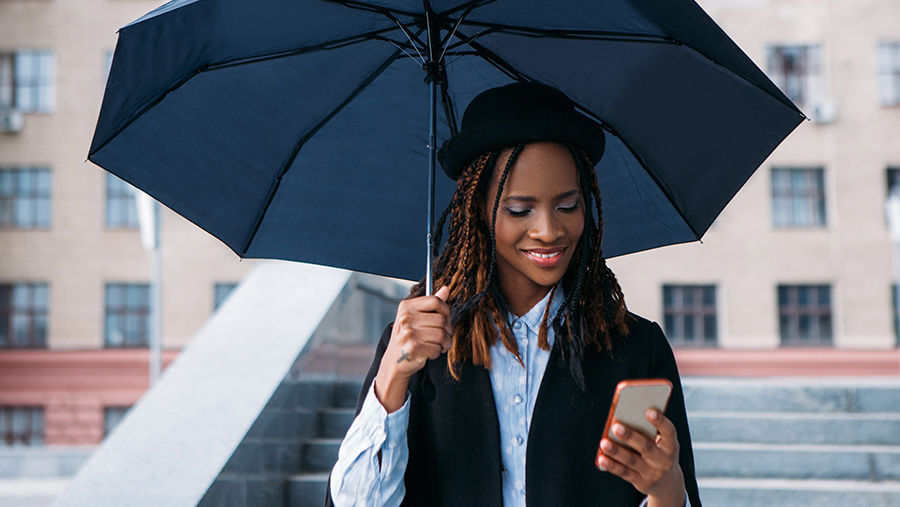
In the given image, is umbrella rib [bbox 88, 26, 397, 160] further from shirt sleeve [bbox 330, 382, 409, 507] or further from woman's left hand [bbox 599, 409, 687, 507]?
woman's left hand [bbox 599, 409, 687, 507]

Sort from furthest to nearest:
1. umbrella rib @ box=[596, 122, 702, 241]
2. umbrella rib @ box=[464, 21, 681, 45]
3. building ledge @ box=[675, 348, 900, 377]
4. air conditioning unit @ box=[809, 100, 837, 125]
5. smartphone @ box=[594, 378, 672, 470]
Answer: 1. air conditioning unit @ box=[809, 100, 837, 125]
2. building ledge @ box=[675, 348, 900, 377]
3. umbrella rib @ box=[596, 122, 702, 241]
4. umbrella rib @ box=[464, 21, 681, 45]
5. smartphone @ box=[594, 378, 672, 470]

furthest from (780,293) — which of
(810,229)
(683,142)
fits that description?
(683,142)

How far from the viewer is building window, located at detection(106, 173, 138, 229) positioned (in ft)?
61.7

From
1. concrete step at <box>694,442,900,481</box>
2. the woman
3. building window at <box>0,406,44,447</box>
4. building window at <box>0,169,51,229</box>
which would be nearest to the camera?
the woman

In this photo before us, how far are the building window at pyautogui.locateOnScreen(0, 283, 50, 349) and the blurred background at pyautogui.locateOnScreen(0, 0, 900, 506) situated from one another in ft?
0.11

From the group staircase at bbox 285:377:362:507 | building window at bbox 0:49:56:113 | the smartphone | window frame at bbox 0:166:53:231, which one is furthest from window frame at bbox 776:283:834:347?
the smartphone

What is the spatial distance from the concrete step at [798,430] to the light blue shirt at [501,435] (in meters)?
3.46

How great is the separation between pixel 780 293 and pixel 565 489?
62.7 feet

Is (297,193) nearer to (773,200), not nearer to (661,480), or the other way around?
(661,480)

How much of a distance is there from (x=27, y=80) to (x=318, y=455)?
60.7 feet

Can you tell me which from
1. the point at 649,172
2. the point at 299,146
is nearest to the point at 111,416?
the point at 299,146

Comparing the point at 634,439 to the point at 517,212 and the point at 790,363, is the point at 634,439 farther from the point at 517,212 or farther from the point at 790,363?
the point at 790,363

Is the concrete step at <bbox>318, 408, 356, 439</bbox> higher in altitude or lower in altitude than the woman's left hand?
lower

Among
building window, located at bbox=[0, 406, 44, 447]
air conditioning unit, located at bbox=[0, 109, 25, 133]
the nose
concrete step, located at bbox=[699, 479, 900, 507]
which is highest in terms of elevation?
air conditioning unit, located at bbox=[0, 109, 25, 133]
